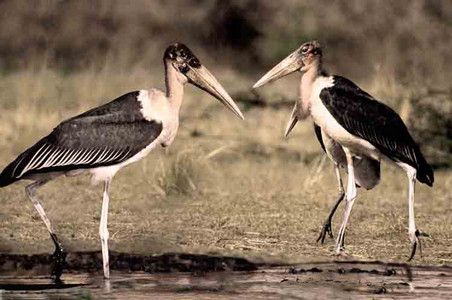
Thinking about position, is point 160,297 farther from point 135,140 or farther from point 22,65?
point 22,65

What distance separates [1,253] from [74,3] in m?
12.4

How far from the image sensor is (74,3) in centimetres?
2005

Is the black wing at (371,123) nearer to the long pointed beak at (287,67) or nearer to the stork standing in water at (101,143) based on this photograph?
the long pointed beak at (287,67)

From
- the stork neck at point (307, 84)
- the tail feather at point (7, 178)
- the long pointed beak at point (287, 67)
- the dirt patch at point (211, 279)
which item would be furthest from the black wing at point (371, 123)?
the tail feather at point (7, 178)

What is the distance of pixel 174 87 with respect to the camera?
811 centimetres

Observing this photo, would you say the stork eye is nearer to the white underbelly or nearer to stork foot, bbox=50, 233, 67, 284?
the white underbelly

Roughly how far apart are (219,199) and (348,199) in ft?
6.68

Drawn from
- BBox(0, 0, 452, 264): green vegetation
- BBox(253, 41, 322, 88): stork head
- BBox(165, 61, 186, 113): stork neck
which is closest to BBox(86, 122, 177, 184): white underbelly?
BBox(165, 61, 186, 113): stork neck

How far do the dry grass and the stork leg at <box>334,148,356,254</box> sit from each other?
0.36 ft

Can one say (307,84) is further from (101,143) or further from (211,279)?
(211,279)

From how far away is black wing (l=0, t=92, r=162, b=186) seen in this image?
25.5ft

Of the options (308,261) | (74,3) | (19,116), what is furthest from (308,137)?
(74,3)

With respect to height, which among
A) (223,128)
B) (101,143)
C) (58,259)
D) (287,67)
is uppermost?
(223,128)

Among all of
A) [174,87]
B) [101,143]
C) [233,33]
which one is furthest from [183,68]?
[233,33]
